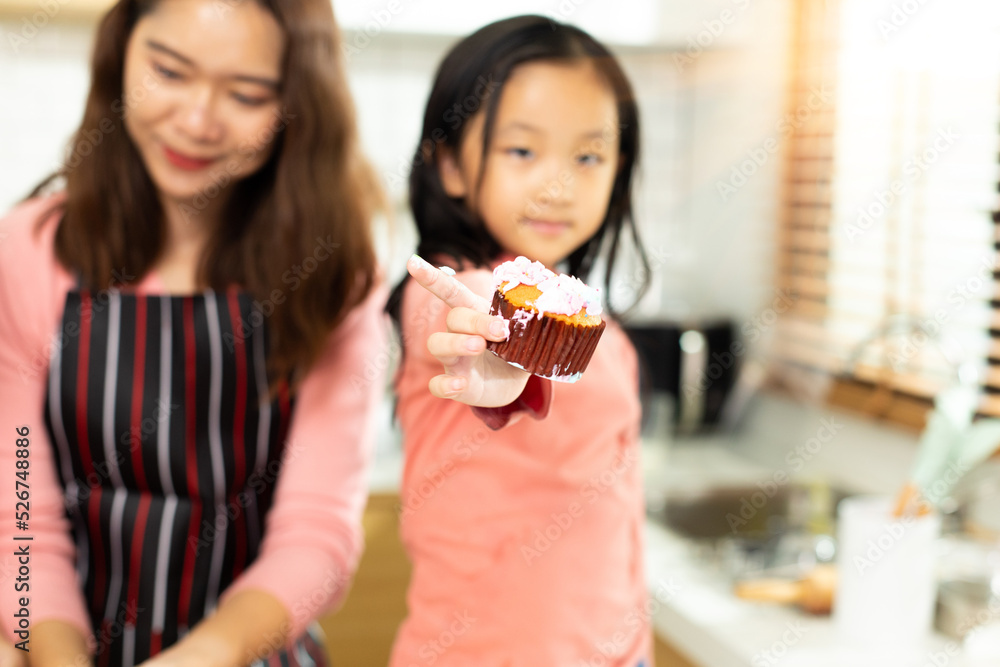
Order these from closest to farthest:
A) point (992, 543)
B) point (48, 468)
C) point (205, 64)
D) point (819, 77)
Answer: point (205, 64)
point (48, 468)
point (992, 543)
point (819, 77)

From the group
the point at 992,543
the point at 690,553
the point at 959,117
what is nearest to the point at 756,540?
the point at 690,553

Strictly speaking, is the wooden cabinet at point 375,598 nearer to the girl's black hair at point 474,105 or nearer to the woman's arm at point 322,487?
the woman's arm at point 322,487

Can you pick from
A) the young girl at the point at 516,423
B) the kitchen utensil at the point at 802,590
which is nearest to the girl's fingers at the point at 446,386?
the young girl at the point at 516,423

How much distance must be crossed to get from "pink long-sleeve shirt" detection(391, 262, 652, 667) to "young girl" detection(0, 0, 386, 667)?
0.73ft

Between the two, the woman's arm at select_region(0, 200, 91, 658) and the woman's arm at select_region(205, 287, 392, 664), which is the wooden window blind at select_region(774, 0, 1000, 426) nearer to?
the woman's arm at select_region(205, 287, 392, 664)

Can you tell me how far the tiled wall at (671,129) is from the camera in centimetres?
A: 191

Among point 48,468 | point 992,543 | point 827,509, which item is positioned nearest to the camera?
point 48,468

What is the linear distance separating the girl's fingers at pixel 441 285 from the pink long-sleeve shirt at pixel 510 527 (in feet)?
0.54

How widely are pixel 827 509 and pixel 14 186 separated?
1.82 m

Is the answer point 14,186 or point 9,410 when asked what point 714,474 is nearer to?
point 9,410

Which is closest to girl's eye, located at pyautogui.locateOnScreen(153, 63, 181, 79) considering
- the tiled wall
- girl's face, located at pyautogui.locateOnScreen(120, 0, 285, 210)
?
girl's face, located at pyautogui.locateOnScreen(120, 0, 285, 210)

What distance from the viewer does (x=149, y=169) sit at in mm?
956

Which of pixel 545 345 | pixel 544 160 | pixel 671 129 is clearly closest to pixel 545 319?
pixel 545 345

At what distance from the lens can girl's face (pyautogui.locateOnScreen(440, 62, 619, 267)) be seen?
72 centimetres
